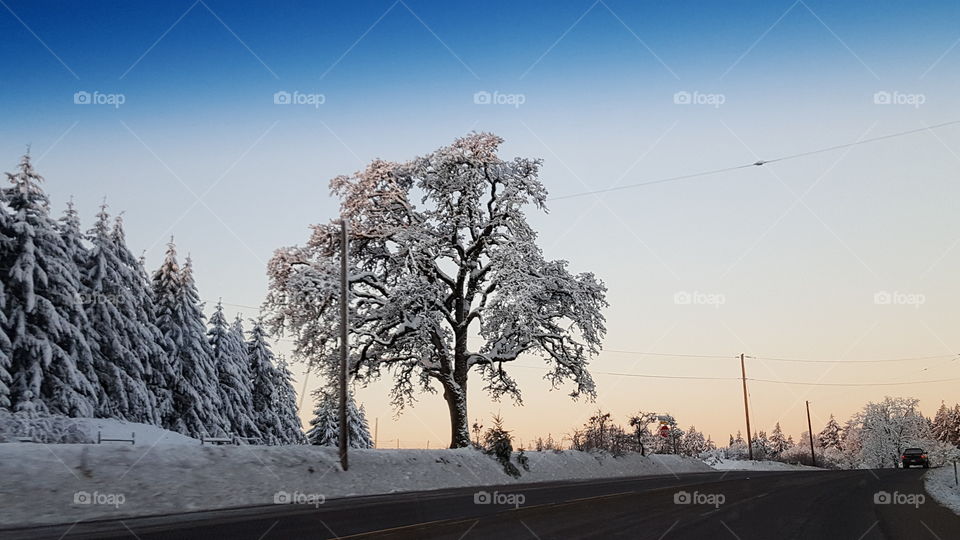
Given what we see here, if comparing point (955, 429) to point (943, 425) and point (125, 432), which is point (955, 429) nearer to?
point (943, 425)

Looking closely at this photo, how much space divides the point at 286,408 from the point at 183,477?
53.0 m

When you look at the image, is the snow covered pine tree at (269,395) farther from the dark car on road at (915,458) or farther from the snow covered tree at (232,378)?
the dark car on road at (915,458)

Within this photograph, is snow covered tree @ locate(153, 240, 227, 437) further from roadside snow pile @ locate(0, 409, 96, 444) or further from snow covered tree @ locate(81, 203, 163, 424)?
roadside snow pile @ locate(0, 409, 96, 444)

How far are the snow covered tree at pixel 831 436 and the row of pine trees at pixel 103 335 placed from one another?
543 feet

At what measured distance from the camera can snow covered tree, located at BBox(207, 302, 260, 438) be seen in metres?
57.7

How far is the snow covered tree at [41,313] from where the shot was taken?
37.3 m

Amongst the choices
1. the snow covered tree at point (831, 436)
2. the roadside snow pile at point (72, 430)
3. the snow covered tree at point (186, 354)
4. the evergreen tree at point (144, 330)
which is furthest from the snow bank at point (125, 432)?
the snow covered tree at point (831, 436)

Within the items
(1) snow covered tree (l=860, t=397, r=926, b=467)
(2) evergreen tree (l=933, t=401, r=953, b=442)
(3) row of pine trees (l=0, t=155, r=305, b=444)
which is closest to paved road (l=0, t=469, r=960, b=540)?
(3) row of pine trees (l=0, t=155, r=305, b=444)

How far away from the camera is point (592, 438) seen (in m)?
50.2

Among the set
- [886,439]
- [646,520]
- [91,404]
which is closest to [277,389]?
[91,404]

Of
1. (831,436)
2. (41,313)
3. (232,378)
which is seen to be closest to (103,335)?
(41,313)

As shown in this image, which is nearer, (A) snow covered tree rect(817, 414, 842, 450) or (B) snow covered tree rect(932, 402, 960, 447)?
(B) snow covered tree rect(932, 402, 960, 447)

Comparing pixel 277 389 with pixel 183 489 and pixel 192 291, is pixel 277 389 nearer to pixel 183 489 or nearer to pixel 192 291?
pixel 192 291

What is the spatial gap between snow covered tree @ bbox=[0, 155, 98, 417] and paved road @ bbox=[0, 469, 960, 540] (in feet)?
82.3
